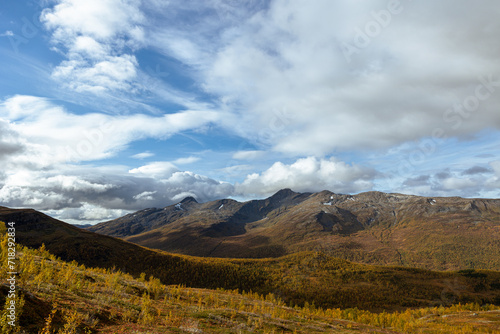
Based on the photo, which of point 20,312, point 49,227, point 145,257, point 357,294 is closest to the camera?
point 20,312

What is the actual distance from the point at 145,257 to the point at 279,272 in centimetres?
4677

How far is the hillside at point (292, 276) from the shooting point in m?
68.5

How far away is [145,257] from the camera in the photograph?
78.1 m

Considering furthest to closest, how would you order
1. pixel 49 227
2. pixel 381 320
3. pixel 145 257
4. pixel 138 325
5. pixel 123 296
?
pixel 49 227
pixel 145 257
pixel 381 320
pixel 123 296
pixel 138 325

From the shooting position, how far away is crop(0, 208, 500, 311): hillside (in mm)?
68500

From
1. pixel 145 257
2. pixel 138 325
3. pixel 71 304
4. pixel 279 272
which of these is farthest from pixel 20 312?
pixel 279 272

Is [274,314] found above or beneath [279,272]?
above

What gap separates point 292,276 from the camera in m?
83.0

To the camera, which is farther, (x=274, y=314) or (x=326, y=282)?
(x=326, y=282)

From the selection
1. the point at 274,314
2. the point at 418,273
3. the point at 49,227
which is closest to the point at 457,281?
the point at 418,273

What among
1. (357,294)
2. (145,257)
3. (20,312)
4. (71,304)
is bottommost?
(357,294)

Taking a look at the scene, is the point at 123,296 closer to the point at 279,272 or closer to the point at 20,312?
the point at 20,312

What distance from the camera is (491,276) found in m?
85.6

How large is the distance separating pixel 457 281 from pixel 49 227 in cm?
15527
